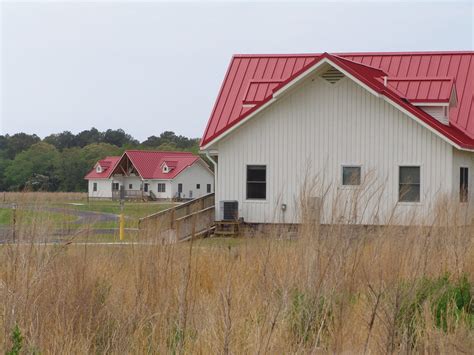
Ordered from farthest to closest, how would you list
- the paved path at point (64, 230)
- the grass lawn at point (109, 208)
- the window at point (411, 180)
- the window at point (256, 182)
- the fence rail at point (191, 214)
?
the window at point (256, 182) → the window at point (411, 180) → the fence rail at point (191, 214) → the grass lawn at point (109, 208) → the paved path at point (64, 230)

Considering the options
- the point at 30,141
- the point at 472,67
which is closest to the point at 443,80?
the point at 472,67

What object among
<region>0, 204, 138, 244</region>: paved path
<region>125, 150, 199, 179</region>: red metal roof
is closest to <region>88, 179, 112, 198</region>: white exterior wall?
<region>125, 150, 199, 179</region>: red metal roof

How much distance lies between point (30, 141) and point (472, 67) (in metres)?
83.1

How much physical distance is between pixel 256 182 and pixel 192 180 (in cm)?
5503

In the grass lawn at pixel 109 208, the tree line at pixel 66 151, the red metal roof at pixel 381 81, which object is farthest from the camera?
the tree line at pixel 66 151

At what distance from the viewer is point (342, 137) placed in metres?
25.6

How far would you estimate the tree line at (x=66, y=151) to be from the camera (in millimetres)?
54281

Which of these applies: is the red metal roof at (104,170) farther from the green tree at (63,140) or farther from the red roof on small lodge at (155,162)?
the green tree at (63,140)

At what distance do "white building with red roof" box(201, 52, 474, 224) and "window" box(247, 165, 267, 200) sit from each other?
31mm

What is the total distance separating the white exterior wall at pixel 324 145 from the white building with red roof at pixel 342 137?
0.10 feet

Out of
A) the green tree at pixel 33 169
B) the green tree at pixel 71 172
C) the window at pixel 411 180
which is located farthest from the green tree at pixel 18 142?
the window at pixel 411 180

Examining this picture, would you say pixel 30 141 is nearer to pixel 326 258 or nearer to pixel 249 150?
pixel 249 150

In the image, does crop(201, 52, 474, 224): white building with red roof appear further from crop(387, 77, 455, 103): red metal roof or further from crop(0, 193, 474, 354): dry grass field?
crop(0, 193, 474, 354): dry grass field

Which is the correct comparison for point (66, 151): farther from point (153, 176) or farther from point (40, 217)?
point (40, 217)
